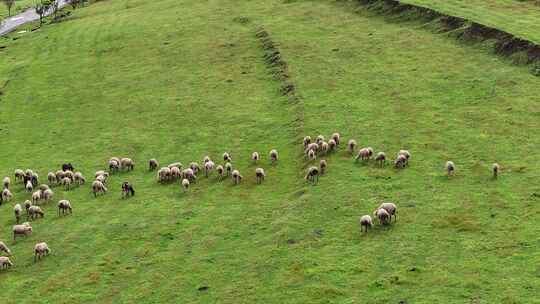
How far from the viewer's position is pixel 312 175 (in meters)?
44.8

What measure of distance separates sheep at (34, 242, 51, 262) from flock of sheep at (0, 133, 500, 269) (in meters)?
3.44

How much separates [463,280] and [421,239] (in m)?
4.82

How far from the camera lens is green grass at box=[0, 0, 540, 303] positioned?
32375 millimetres

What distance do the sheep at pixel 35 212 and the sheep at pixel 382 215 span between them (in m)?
21.4

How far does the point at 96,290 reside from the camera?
33312 mm

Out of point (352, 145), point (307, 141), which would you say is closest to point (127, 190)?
point (307, 141)

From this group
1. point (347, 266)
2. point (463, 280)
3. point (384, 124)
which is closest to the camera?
point (463, 280)

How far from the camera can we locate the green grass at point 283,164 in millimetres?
32375

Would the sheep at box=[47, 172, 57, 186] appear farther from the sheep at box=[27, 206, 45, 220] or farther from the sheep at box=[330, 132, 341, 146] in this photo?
the sheep at box=[330, 132, 341, 146]

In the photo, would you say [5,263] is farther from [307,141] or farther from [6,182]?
[307,141]

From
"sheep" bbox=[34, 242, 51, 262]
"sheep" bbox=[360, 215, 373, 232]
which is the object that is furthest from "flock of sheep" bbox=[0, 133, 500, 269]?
"sheep" bbox=[360, 215, 373, 232]

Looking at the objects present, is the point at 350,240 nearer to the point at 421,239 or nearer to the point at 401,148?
the point at 421,239

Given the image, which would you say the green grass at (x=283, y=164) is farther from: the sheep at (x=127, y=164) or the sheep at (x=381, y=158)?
the sheep at (x=127, y=164)

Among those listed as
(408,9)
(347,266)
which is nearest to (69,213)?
(347,266)
